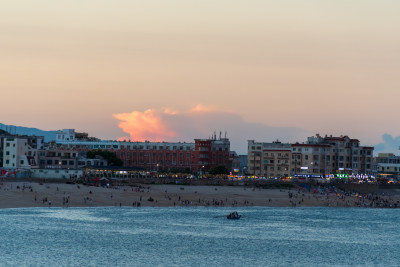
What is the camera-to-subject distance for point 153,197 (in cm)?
16762

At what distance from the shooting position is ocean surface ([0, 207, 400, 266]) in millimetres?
89438

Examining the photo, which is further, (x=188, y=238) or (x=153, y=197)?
(x=153, y=197)

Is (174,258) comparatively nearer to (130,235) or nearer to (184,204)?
(130,235)

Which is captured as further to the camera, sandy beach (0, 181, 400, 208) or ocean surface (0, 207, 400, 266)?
sandy beach (0, 181, 400, 208)

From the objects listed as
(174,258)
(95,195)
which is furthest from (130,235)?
(95,195)

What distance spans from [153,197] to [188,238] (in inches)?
2374

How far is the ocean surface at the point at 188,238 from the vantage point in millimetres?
89438

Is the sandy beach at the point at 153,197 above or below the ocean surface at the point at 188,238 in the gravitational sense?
above

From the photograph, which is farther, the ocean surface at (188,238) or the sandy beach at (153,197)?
the sandy beach at (153,197)

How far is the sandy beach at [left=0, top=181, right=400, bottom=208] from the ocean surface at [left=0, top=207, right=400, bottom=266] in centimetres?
516

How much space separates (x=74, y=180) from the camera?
18088cm

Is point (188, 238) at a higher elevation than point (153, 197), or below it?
below

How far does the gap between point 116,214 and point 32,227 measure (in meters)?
26.2

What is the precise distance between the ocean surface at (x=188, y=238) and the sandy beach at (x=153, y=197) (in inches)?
203
